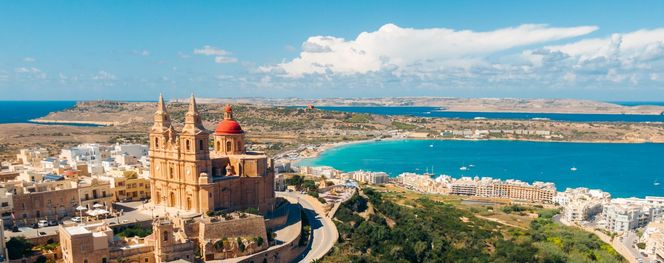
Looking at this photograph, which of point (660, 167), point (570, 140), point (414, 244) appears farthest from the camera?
point (570, 140)

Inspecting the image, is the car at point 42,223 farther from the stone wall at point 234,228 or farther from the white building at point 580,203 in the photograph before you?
the white building at point 580,203

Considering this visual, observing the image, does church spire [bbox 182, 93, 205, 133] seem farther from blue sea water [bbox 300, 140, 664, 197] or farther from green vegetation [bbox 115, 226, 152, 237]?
blue sea water [bbox 300, 140, 664, 197]

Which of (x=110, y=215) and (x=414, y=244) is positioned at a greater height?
(x=110, y=215)

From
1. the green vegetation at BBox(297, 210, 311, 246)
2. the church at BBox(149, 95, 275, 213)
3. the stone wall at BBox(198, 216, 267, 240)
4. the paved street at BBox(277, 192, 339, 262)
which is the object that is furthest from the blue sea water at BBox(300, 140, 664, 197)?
the stone wall at BBox(198, 216, 267, 240)

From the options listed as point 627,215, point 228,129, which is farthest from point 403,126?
point 228,129

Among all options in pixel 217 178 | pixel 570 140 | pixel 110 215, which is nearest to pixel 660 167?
pixel 570 140

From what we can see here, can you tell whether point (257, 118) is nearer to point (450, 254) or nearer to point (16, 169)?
point (16, 169)

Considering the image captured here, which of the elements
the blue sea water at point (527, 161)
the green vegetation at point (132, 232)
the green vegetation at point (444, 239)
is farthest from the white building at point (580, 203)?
the green vegetation at point (132, 232)
